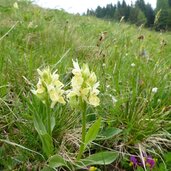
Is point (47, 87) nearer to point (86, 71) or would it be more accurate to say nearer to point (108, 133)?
point (86, 71)

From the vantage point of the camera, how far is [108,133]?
2102 millimetres

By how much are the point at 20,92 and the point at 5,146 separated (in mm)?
430

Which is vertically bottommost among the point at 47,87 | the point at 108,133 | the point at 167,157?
the point at 167,157

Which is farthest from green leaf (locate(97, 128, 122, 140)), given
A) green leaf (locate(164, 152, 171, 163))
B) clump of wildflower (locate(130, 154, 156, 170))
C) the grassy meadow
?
green leaf (locate(164, 152, 171, 163))

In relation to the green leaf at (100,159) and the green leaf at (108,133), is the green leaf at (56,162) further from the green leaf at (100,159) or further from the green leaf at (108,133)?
the green leaf at (108,133)

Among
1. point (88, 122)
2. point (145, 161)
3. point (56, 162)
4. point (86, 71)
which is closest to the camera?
point (86, 71)

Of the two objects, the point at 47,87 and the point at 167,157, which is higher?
the point at 47,87

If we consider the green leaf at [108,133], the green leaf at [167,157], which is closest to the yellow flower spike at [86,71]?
the green leaf at [108,133]

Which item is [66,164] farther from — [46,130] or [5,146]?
[5,146]

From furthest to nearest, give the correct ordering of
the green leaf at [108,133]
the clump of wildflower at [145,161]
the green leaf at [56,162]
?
the green leaf at [108,133]
the clump of wildflower at [145,161]
the green leaf at [56,162]

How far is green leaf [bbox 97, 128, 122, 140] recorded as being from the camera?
6.77 feet

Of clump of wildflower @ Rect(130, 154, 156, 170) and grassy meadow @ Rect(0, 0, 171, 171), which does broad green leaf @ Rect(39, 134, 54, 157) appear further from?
clump of wildflower @ Rect(130, 154, 156, 170)

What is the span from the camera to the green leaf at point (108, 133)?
2064mm

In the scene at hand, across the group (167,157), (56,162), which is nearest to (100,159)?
(56,162)
